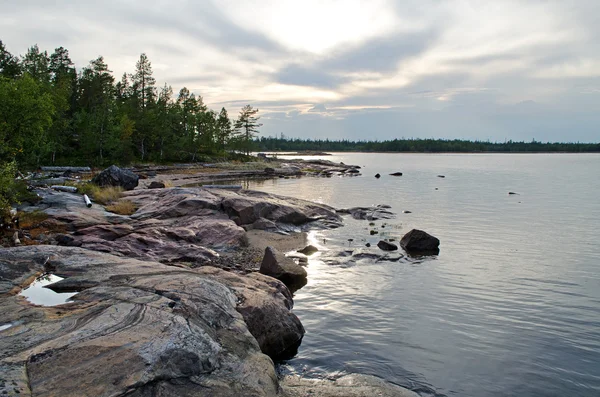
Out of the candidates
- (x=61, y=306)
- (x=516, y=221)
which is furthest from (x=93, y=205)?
(x=516, y=221)

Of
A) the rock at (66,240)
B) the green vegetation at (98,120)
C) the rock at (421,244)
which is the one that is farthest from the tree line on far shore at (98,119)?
the rock at (421,244)

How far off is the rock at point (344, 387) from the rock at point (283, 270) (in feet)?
22.1

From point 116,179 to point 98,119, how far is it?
1417 inches

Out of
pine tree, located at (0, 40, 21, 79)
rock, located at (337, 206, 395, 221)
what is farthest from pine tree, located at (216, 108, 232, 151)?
rock, located at (337, 206, 395, 221)

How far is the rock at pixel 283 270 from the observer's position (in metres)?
17.0

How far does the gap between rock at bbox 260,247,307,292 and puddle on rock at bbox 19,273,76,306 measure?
27.0 ft

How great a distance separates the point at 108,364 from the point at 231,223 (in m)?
19.1

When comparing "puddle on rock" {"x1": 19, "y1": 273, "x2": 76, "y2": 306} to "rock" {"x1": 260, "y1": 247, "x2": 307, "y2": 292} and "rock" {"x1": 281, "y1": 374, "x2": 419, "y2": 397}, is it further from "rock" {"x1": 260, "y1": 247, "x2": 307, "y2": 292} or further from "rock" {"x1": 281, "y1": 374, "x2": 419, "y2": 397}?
"rock" {"x1": 260, "y1": 247, "x2": 307, "y2": 292}

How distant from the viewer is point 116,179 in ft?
137

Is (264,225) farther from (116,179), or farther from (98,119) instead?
(98,119)

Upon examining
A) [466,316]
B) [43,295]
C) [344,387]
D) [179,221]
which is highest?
[43,295]

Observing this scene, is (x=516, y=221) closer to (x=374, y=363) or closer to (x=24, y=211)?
(x=374, y=363)

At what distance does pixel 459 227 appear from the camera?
32531mm

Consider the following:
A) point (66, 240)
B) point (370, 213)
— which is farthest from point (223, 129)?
point (66, 240)
